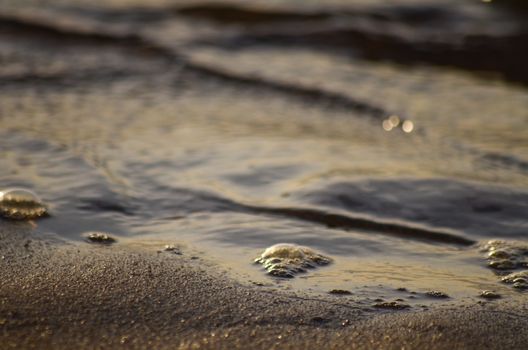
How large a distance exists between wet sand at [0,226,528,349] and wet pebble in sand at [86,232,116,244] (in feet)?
0.61

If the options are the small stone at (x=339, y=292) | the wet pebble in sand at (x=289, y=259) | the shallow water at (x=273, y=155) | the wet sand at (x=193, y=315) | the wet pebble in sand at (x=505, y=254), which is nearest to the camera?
the wet sand at (x=193, y=315)

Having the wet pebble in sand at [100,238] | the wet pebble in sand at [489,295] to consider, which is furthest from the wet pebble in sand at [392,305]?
the wet pebble in sand at [100,238]

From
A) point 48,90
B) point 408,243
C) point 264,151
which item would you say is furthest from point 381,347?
point 48,90

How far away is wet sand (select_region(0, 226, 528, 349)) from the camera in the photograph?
1.90 meters

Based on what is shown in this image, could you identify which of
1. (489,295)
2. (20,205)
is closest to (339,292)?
(489,295)

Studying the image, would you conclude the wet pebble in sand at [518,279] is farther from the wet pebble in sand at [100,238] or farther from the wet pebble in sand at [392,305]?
the wet pebble in sand at [100,238]

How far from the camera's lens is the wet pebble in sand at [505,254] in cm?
244

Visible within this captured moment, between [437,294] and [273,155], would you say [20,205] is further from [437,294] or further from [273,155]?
[437,294]

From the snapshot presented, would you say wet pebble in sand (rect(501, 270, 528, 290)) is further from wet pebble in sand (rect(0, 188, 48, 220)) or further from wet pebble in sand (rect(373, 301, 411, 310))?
wet pebble in sand (rect(0, 188, 48, 220))

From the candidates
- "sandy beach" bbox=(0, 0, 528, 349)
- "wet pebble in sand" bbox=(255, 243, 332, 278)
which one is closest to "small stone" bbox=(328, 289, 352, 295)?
"sandy beach" bbox=(0, 0, 528, 349)

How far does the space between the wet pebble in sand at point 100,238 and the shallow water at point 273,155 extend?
33 millimetres

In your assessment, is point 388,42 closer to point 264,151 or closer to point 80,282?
point 264,151

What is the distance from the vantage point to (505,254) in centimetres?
252

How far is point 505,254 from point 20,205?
5.16ft
